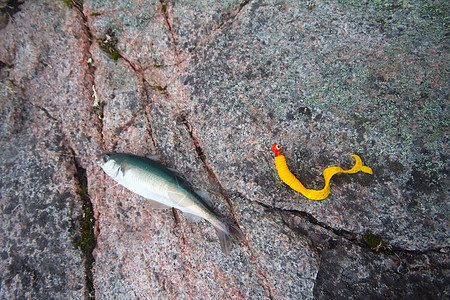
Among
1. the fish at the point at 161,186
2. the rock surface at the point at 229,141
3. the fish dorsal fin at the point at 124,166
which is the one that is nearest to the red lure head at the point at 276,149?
the rock surface at the point at 229,141

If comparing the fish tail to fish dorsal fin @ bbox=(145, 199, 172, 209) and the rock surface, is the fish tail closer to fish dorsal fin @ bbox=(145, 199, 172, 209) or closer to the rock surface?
the rock surface

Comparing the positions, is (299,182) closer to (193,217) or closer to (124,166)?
(193,217)

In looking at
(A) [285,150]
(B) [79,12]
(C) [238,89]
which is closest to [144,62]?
(B) [79,12]

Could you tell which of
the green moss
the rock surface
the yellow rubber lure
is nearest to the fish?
the rock surface

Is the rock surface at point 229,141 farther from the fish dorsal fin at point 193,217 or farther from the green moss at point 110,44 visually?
the fish dorsal fin at point 193,217

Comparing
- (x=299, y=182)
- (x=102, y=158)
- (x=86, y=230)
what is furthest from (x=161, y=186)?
(x=299, y=182)

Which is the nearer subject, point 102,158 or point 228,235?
point 228,235

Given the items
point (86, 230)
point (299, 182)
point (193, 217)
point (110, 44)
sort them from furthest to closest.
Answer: point (110, 44), point (86, 230), point (193, 217), point (299, 182)
